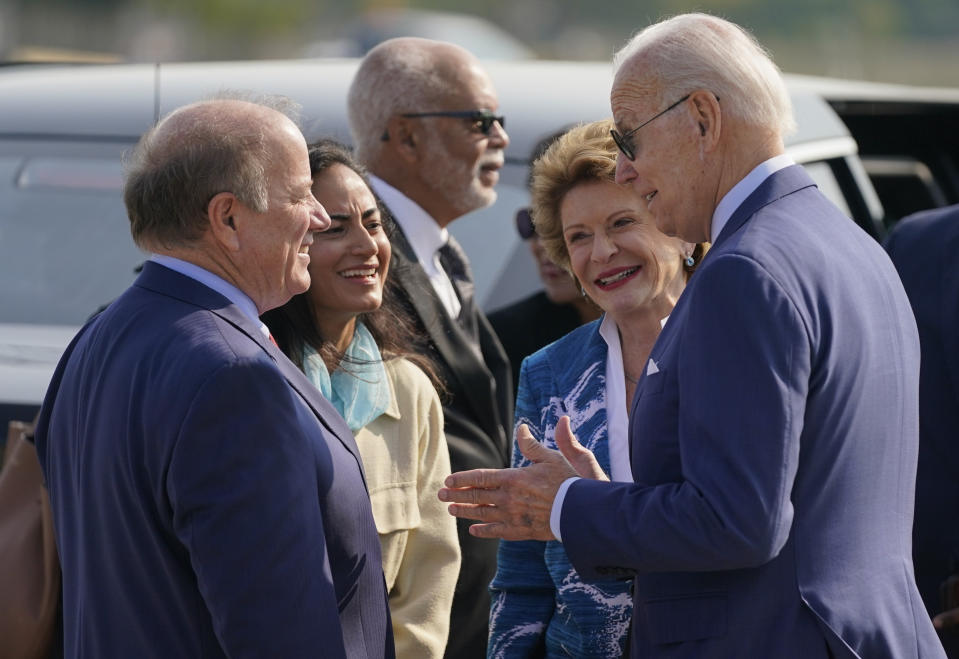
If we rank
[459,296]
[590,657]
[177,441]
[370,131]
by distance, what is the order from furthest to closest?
[370,131] < [459,296] < [590,657] < [177,441]

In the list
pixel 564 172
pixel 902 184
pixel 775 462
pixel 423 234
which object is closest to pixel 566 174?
pixel 564 172

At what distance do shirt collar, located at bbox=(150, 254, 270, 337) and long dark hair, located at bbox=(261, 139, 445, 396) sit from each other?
25.6 inches

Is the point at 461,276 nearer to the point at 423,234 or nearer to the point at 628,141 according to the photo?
the point at 423,234

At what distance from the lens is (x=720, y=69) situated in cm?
229

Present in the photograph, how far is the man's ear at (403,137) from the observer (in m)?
4.04

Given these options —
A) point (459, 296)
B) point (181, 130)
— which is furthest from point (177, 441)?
point (459, 296)

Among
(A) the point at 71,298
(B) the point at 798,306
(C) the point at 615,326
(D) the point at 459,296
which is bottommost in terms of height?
(A) the point at 71,298

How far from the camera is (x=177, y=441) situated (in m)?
2.07

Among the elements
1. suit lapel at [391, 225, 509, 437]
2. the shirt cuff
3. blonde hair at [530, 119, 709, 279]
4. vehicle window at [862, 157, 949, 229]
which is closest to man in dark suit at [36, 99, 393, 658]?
the shirt cuff

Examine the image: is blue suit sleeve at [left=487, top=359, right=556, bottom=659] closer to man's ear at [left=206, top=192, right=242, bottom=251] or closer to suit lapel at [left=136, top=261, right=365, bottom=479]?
suit lapel at [left=136, top=261, right=365, bottom=479]

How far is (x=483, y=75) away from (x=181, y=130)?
195 centimetres

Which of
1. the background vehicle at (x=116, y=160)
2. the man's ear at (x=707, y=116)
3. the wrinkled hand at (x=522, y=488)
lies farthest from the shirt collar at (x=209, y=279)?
→ the background vehicle at (x=116, y=160)

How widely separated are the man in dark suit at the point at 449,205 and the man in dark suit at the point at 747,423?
3.17ft

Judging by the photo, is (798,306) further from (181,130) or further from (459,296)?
(459,296)
